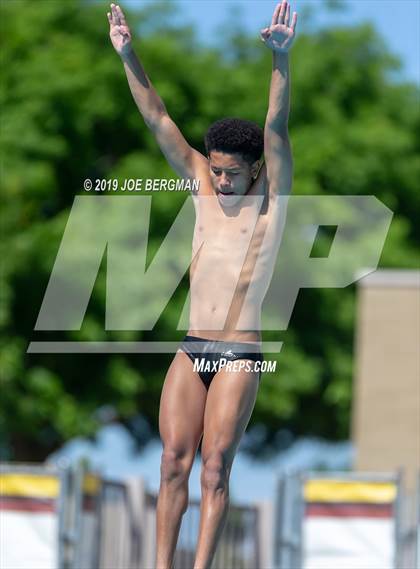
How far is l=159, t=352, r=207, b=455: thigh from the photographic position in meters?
6.99

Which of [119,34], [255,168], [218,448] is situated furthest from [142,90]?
[218,448]

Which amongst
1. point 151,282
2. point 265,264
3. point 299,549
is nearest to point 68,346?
point 151,282

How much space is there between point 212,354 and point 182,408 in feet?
0.98

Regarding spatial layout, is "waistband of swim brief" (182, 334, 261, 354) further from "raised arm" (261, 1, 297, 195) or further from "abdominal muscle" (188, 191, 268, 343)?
"raised arm" (261, 1, 297, 195)

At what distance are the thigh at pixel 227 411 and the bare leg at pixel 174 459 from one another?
0.07 m

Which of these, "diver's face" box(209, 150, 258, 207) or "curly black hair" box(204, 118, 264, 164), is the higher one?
"curly black hair" box(204, 118, 264, 164)

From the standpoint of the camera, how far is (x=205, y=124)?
2880 centimetres

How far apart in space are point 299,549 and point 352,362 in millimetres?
17878

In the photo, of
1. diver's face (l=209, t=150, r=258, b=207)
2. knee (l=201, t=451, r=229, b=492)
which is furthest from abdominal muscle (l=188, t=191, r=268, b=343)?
knee (l=201, t=451, r=229, b=492)

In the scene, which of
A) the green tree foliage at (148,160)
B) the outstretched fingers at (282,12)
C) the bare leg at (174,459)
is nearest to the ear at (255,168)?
the outstretched fingers at (282,12)

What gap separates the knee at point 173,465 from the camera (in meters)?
6.97

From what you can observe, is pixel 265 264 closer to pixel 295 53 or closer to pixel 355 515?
pixel 355 515

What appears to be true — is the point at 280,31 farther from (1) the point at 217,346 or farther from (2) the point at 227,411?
(2) the point at 227,411

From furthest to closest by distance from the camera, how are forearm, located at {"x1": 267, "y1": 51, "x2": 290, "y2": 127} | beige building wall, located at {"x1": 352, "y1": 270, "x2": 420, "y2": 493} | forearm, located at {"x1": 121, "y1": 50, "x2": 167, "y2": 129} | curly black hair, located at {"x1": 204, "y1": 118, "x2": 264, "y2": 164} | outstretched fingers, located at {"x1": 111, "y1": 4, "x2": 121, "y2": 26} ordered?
beige building wall, located at {"x1": 352, "y1": 270, "x2": 420, "y2": 493}, outstretched fingers, located at {"x1": 111, "y1": 4, "x2": 121, "y2": 26}, forearm, located at {"x1": 121, "y1": 50, "x2": 167, "y2": 129}, curly black hair, located at {"x1": 204, "y1": 118, "x2": 264, "y2": 164}, forearm, located at {"x1": 267, "y1": 51, "x2": 290, "y2": 127}
